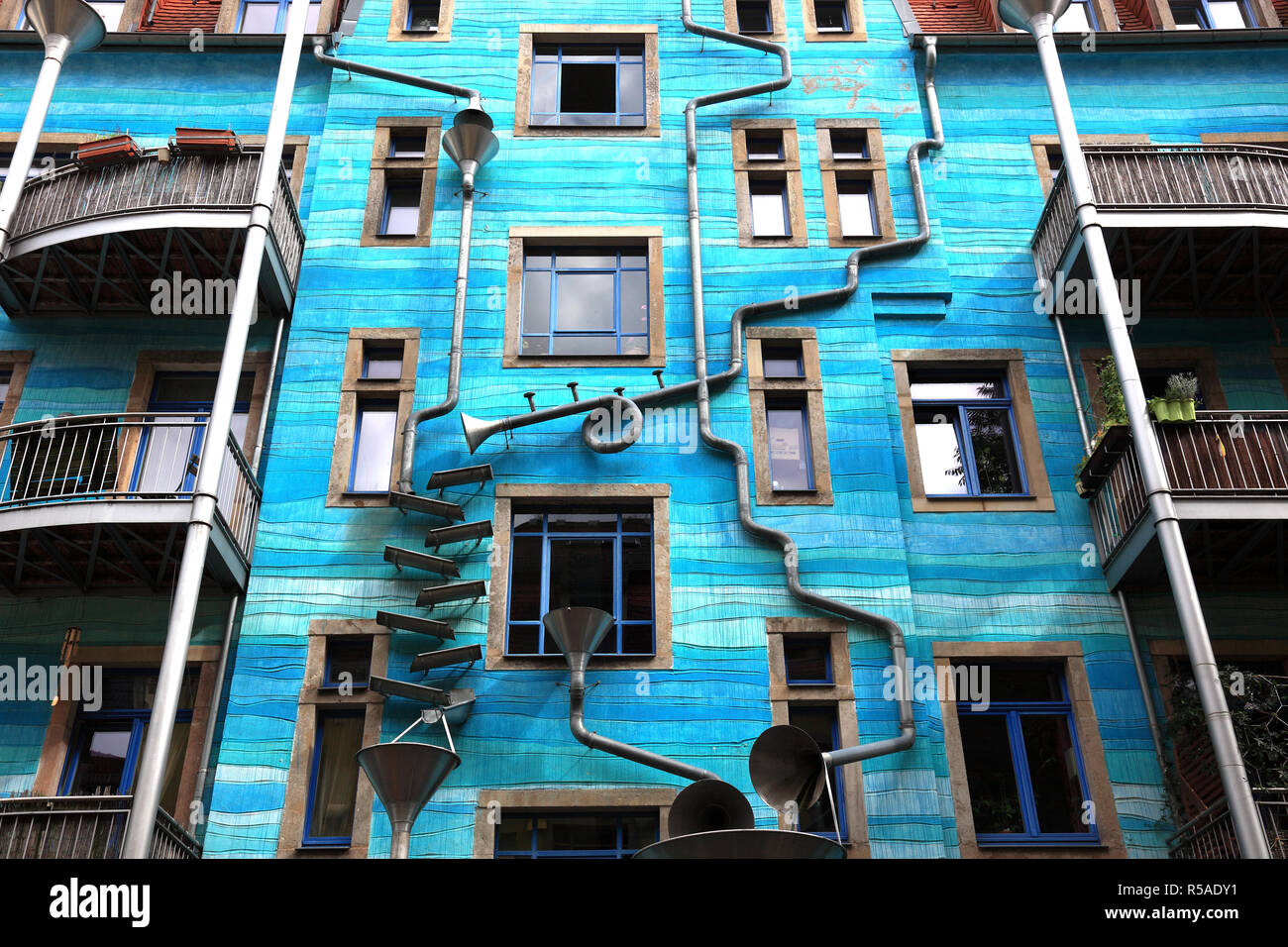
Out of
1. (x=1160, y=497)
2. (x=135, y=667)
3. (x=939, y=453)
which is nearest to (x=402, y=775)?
(x=135, y=667)

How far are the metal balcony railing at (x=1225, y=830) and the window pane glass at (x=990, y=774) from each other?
1.72m

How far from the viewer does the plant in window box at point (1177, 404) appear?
48.5ft

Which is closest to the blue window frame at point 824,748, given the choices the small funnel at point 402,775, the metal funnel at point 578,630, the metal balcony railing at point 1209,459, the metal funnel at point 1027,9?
the metal funnel at point 578,630

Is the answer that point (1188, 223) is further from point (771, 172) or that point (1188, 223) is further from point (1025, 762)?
point (1025, 762)

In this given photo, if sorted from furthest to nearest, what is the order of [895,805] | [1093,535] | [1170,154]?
1. [1170,154]
2. [1093,535]
3. [895,805]

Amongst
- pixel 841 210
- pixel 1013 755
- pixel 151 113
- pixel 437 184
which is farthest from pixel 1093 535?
pixel 151 113

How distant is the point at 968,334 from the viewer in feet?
57.3

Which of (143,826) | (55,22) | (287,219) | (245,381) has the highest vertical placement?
(55,22)

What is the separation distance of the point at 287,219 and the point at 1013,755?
1161cm

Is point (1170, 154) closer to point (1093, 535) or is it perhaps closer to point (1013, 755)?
point (1093, 535)

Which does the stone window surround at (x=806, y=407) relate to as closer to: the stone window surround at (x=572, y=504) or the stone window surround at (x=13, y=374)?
→ the stone window surround at (x=572, y=504)

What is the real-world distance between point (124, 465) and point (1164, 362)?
13.6 meters

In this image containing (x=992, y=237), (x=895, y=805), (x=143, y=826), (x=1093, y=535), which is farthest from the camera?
(x=992, y=237)

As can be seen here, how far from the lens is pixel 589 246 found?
59.4ft
